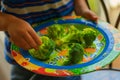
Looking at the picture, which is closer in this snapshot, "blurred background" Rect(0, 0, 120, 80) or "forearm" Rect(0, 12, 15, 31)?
"forearm" Rect(0, 12, 15, 31)

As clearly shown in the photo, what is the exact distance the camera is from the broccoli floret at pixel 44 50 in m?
0.65

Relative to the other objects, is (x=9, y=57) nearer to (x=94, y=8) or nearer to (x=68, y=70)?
(x=68, y=70)

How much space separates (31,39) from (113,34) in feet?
0.74

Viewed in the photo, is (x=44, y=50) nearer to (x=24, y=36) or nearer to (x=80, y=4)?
(x=24, y=36)

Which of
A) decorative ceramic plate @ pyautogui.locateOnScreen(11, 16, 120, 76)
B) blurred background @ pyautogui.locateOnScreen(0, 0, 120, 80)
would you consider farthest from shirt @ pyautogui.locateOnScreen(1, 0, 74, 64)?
blurred background @ pyautogui.locateOnScreen(0, 0, 120, 80)

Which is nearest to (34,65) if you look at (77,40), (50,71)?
(50,71)

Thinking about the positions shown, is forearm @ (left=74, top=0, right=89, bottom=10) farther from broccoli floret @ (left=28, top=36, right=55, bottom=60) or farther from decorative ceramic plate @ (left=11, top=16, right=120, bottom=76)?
broccoli floret @ (left=28, top=36, right=55, bottom=60)

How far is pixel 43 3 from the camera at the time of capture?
0.73 m

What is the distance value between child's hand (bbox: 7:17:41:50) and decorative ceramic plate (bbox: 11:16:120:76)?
36 mm

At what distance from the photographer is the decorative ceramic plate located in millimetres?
586

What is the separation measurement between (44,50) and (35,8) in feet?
0.44

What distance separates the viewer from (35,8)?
28.7 inches

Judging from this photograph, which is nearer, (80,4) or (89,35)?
(89,35)

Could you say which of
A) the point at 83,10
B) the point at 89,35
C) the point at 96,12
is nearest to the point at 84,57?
the point at 89,35
